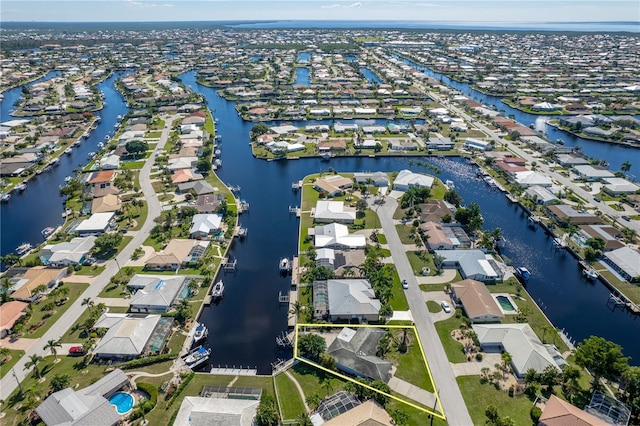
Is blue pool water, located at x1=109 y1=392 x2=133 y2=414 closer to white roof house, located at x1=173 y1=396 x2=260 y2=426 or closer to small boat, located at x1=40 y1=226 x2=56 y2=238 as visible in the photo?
white roof house, located at x1=173 y1=396 x2=260 y2=426

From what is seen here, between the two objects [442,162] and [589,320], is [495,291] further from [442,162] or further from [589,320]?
[442,162]

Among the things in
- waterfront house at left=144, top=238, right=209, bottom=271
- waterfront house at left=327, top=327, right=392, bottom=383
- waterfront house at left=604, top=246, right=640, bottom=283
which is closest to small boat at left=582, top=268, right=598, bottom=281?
waterfront house at left=604, top=246, right=640, bottom=283

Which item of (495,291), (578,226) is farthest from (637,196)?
(495,291)

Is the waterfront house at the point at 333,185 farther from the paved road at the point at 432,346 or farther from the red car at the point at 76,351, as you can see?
the red car at the point at 76,351

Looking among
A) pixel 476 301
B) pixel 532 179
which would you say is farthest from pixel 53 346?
pixel 532 179

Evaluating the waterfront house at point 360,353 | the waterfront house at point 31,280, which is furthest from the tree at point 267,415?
the waterfront house at point 31,280

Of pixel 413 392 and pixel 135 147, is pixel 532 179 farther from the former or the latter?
pixel 135 147
